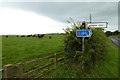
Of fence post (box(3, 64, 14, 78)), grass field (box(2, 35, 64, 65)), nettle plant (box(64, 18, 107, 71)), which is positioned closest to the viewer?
fence post (box(3, 64, 14, 78))

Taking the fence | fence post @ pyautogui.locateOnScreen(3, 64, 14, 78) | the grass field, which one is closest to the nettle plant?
the fence

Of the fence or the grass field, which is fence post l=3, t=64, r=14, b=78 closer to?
the fence

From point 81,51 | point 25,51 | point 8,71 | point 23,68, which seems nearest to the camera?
point 8,71

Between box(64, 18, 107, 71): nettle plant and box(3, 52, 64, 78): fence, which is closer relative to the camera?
box(3, 52, 64, 78): fence

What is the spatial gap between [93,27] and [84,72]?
173 inches

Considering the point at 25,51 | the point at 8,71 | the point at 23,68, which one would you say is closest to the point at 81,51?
the point at 23,68

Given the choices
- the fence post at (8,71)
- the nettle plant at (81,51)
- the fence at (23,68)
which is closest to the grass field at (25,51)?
the nettle plant at (81,51)

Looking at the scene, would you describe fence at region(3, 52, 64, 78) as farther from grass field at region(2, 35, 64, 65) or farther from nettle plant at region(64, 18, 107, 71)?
grass field at region(2, 35, 64, 65)

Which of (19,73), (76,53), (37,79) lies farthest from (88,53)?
(19,73)

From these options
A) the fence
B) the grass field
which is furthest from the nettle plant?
the grass field

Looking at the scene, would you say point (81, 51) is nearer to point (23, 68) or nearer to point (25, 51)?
point (23, 68)

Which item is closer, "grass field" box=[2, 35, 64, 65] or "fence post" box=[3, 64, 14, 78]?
"fence post" box=[3, 64, 14, 78]

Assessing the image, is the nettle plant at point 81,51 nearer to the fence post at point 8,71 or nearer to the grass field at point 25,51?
the grass field at point 25,51

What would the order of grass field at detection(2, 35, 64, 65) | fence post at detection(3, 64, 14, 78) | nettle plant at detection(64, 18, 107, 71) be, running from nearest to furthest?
fence post at detection(3, 64, 14, 78)
nettle plant at detection(64, 18, 107, 71)
grass field at detection(2, 35, 64, 65)
